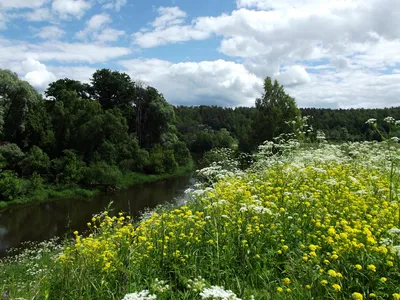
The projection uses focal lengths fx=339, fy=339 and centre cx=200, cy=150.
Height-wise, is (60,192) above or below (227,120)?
below

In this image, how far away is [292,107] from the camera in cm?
2875

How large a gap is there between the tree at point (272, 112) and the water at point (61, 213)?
9.10 metres

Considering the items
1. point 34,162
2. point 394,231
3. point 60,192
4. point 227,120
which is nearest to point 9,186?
point 34,162

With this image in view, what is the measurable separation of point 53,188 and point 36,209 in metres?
4.62

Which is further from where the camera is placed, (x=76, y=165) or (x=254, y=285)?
(x=76, y=165)

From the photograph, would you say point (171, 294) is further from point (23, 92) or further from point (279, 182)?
point (23, 92)

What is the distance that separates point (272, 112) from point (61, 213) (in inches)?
713

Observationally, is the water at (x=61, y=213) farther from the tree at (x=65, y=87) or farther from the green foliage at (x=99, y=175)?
the tree at (x=65, y=87)

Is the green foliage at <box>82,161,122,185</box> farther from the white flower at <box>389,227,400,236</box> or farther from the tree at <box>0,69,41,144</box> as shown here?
the white flower at <box>389,227,400,236</box>

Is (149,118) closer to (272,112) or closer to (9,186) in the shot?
(272,112)

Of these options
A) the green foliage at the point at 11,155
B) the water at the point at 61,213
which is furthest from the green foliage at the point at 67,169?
the green foliage at the point at 11,155

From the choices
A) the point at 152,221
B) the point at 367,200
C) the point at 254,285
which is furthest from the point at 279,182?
the point at 254,285

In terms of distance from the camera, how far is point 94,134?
3462cm

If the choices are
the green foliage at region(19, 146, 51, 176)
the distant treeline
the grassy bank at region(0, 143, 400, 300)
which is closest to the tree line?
the green foliage at region(19, 146, 51, 176)
